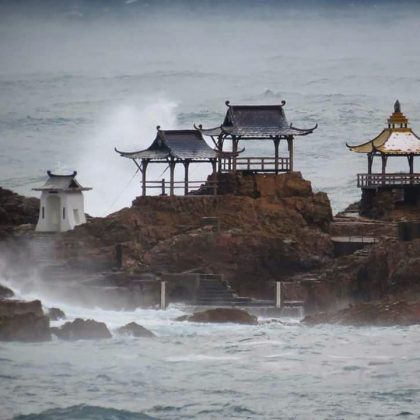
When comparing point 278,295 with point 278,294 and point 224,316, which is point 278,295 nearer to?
point 278,294

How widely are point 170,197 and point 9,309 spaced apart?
901cm

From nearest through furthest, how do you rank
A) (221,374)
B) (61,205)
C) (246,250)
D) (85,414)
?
(85,414) < (221,374) < (246,250) < (61,205)

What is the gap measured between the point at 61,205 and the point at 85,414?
1792 centimetres

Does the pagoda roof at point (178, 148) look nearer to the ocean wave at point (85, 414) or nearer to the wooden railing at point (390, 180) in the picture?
the wooden railing at point (390, 180)

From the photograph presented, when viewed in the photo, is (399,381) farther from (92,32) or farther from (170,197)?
Answer: (92,32)

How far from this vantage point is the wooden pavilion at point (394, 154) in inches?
2222

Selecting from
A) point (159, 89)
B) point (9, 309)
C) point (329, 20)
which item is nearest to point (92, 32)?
point (159, 89)

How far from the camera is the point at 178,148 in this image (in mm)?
54656

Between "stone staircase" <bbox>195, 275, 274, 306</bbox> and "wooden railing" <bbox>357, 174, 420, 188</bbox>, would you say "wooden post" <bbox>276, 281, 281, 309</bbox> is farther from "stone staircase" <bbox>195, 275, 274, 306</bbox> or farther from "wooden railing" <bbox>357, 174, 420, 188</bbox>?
"wooden railing" <bbox>357, 174, 420, 188</bbox>

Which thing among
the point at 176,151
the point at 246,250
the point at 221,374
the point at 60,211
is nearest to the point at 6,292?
the point at 246,250

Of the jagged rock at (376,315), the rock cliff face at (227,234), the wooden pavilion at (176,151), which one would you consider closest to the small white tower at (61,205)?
the wooden pavilion at (176,151)

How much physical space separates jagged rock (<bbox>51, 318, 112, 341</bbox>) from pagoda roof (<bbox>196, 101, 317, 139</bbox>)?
1077cm

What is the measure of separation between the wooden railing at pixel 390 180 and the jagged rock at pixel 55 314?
1162cm

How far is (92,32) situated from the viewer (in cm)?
7662
